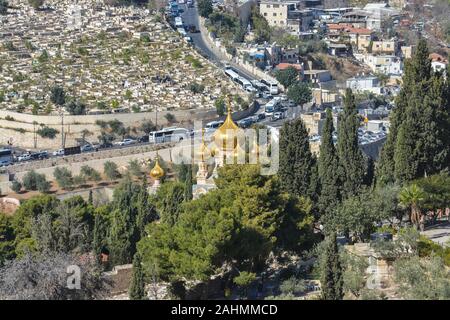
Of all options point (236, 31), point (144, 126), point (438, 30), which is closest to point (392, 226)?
point (144, 126)

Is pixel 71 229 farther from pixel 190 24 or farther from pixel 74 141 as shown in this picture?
pixel 190 24

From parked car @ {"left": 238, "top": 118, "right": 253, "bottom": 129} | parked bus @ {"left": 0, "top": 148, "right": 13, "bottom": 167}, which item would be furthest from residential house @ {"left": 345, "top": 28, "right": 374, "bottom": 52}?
parked bus @ {"left": 0, "top": 148, "right": 13, "bottom": 167}

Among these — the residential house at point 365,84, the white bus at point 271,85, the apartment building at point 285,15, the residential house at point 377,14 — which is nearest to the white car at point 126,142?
the white bus at point 271,85

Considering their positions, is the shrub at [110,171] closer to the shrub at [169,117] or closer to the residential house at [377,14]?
the shrub at [169,117]

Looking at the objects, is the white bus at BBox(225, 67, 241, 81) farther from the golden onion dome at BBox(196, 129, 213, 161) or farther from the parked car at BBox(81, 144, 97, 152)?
the golden onion dome at BBox(196, 129, 213, 161)

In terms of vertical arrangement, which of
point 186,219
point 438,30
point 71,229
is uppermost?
point 186,219

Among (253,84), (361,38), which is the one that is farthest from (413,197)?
(361,38)
